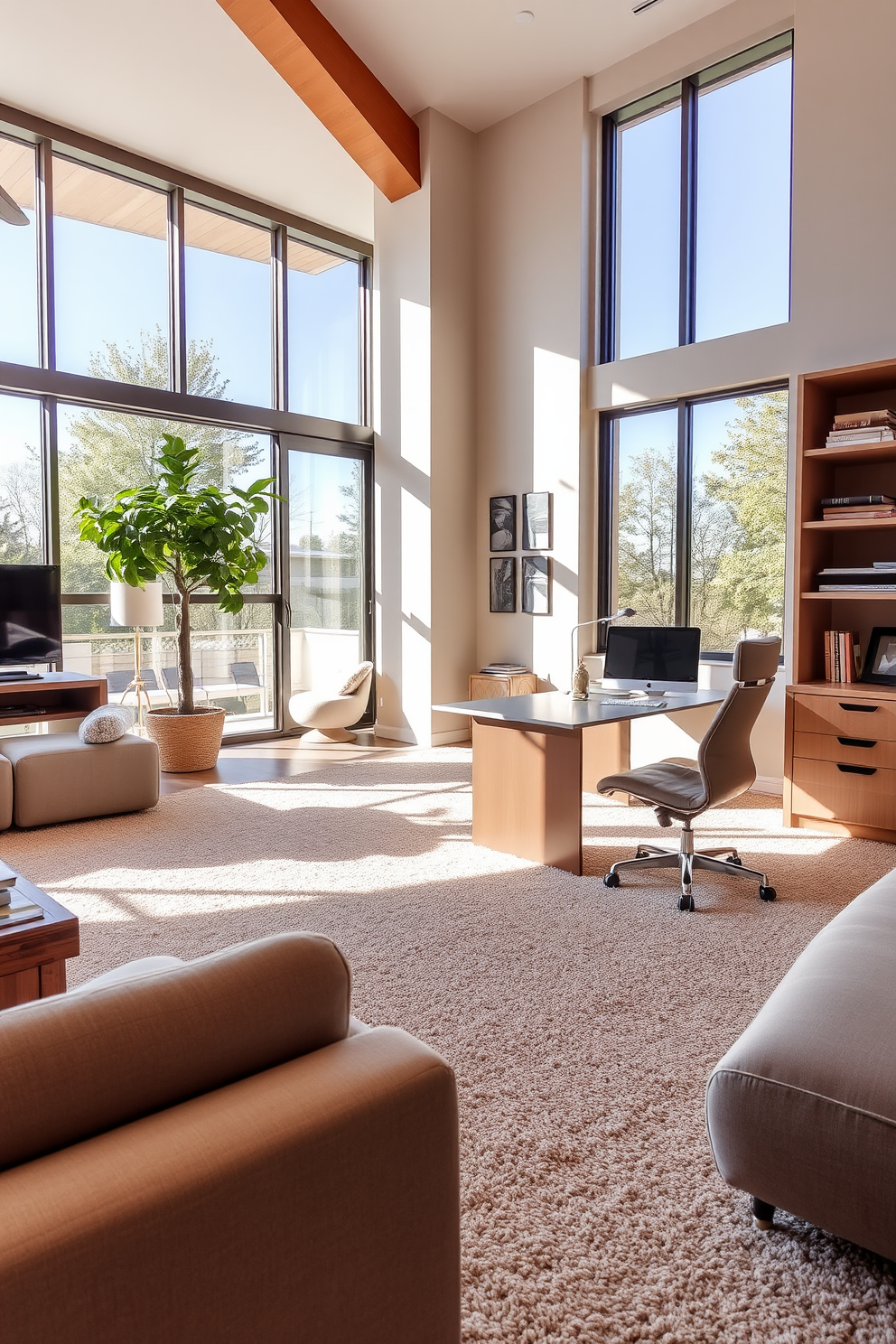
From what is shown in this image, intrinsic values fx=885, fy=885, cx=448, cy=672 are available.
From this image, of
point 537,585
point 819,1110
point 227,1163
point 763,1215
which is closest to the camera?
point 227,1163

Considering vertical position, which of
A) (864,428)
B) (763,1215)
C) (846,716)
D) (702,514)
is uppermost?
(864,428)

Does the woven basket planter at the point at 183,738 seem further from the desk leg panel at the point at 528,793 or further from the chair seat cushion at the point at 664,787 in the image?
the chair seat cushion at the point at 664,787

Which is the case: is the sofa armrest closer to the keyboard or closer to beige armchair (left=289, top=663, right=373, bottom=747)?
the keyboard

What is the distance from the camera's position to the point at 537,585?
263 inches

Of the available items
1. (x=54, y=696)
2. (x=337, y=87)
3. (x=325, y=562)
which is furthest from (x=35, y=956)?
(x=337, y=87)

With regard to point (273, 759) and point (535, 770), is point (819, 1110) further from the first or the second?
point (273, 759)

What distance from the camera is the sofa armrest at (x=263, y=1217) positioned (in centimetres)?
78

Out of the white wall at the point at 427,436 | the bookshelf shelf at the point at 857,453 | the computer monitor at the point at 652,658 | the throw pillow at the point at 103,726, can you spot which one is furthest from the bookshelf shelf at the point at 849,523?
the throw pillow at the point at 103,726

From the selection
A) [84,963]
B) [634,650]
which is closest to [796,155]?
[634,650]

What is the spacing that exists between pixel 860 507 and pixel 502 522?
9.94 ft

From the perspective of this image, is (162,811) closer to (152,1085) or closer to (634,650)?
(634,650)

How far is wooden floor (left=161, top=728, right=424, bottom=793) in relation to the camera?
5.63 m

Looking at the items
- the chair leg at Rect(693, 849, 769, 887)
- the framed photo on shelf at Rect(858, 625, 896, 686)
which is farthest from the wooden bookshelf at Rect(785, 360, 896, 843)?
the chair leg at Rect(693, 849, 769, 887)

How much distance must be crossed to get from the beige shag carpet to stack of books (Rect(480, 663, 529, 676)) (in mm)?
1561
